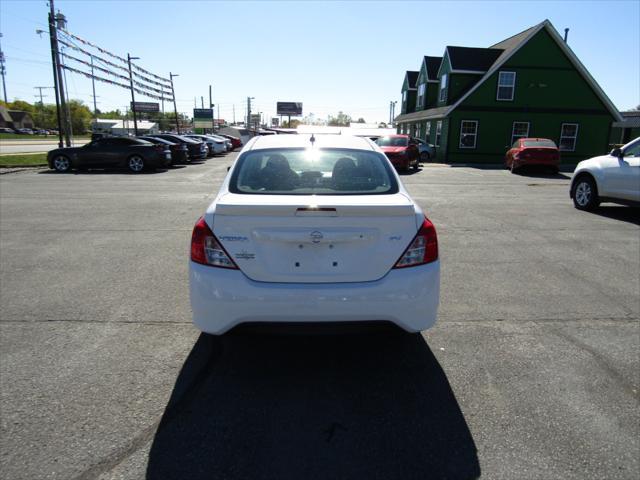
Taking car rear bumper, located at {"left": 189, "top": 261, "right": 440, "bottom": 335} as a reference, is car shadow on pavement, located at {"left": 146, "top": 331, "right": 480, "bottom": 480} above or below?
below

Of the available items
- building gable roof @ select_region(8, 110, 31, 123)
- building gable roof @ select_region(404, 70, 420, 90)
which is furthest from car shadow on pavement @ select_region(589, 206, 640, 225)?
building gable roof @ select_region(8, 110, 31, 123)

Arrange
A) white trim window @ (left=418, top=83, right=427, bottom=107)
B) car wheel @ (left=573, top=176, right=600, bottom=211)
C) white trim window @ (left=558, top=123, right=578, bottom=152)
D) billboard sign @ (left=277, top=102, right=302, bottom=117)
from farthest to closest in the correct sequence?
billboard sign @ (left=277, top=102, right=302, bottom=117) → white trim window @ (left=418, top=83, right=427, bottom=107) → white trim window @ (left=558, top=123, right=578, bottom=152) → car wheel @ (left=573, top=176, right=600, bottom=211)

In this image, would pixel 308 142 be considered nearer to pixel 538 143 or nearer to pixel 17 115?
pixel 538 143

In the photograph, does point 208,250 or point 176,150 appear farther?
point 176,150

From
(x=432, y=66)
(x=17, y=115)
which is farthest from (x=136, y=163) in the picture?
(x=17, y=115)

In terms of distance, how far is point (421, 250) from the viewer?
3156 millimetres

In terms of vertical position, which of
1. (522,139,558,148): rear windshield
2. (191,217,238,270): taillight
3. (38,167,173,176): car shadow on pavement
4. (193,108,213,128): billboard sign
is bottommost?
(38,167,173,176): car shadow on pavement

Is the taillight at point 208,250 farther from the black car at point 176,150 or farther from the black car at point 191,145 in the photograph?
the black car at point 191,145

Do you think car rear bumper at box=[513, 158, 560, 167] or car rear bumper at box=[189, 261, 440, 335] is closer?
car rear bumper at box=[189, 261, 440, 335]

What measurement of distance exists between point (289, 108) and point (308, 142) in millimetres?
104818

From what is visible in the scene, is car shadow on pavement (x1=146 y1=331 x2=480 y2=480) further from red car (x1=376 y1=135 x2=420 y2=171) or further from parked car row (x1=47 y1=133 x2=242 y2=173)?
parked car row (x1=47 y1=133 x2=242 y2=173)

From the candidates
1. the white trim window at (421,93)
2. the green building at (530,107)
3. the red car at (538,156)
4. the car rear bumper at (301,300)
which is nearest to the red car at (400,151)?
the red car at (538,156)

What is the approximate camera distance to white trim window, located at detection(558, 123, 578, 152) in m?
29.3

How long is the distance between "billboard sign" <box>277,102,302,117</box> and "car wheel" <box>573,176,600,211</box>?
3864 inches
